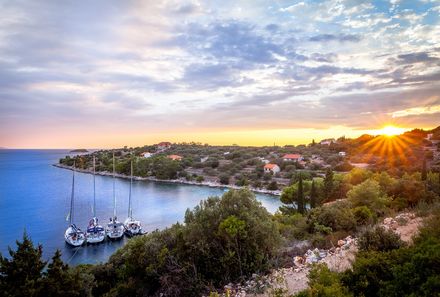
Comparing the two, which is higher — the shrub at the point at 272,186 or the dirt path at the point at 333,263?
the dirt path at the point at 333,263

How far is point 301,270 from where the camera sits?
8867mm

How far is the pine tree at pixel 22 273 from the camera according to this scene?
24.8 feet

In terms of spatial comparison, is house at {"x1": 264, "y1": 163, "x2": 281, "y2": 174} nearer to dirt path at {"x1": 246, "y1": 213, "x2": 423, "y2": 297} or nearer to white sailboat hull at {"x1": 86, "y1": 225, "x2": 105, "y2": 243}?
white sailboat hull at {"x1": 86, "y1": 225, "x2": 105, "y2": 243}

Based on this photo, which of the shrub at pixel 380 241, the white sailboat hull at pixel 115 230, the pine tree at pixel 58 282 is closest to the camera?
the shrub at pixel 380 241

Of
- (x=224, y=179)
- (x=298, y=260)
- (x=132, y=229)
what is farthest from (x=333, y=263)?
(x=224, y=179)

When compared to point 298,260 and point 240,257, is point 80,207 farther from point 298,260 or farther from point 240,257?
point 298,260

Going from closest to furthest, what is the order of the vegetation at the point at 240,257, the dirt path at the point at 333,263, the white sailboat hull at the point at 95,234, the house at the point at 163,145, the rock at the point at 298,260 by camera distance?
the vegetation at the point at 240,257, the dirt path at the point at 333,263, the rock at the point at 298,260, the white sailboat hull at the point at 95,234, the house at the point at 163,145

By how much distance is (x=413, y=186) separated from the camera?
19938 millimetres

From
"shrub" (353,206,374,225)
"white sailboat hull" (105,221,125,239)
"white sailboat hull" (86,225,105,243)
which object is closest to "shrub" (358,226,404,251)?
"shrub" (353,206,374,225)

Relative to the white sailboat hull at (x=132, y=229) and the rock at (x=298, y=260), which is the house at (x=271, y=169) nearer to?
the white sailboat hull at (x=132, y=229)

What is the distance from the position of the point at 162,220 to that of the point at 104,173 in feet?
164

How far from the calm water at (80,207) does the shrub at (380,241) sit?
24786 mm

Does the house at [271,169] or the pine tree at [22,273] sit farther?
the house at [271,169]

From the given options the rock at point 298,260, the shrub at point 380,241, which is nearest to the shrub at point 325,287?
the shrub at point 380,241
